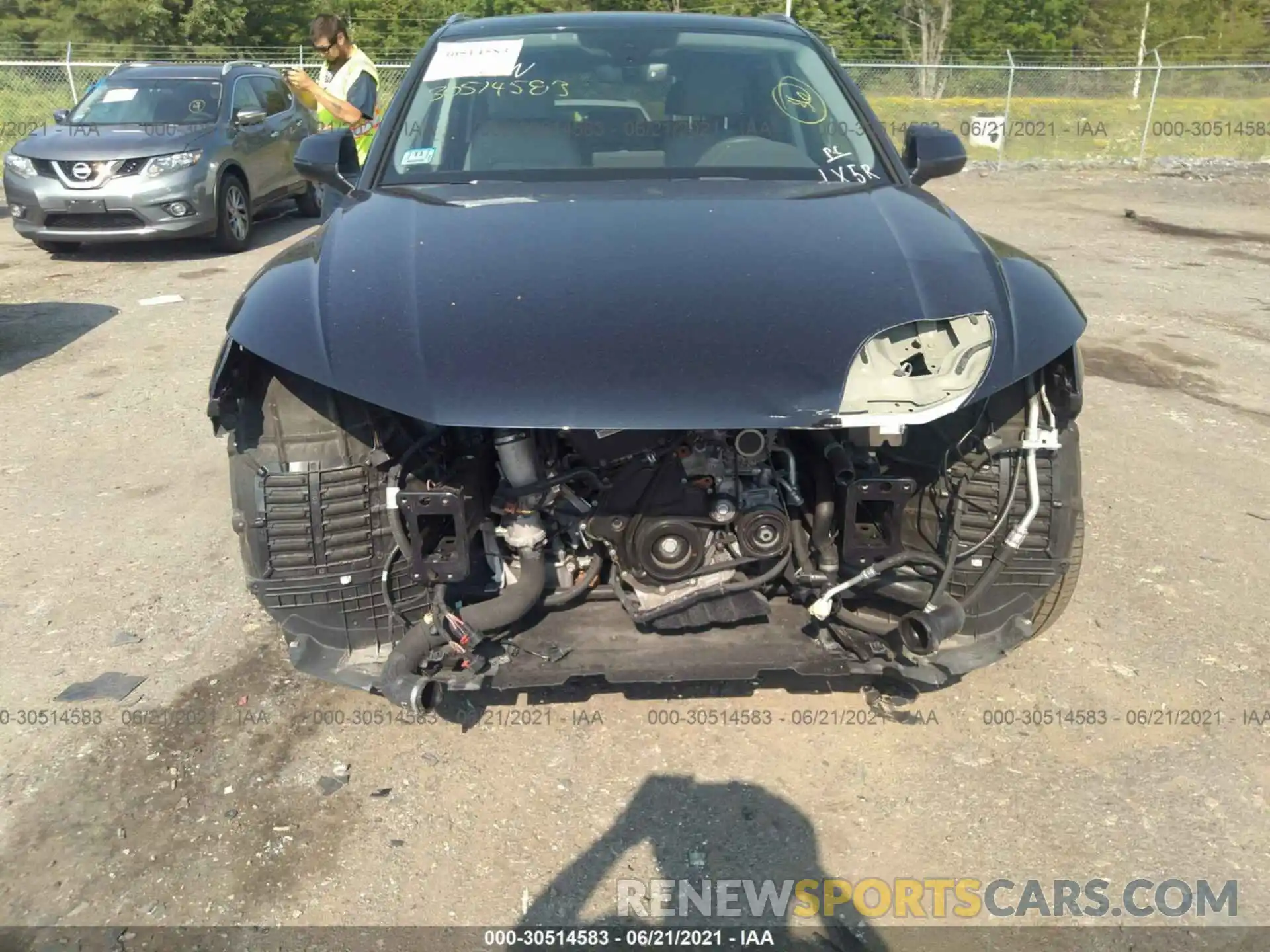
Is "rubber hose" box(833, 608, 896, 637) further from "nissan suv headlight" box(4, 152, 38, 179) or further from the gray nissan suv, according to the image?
"nissan suv headlight" box(4, 152, 38, 179)

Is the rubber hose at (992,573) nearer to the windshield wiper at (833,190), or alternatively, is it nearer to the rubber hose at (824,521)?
the rubber hose at (824,521)

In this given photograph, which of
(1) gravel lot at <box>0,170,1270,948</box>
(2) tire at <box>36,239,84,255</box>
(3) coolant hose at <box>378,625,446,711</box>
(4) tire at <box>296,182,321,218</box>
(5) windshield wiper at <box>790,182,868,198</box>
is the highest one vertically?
(5) windshield wiper at <box>790,182,868,198</box>

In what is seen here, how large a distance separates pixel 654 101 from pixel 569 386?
6.11ft

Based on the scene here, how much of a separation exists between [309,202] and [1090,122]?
16.0 metres

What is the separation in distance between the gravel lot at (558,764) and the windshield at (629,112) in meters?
1.68

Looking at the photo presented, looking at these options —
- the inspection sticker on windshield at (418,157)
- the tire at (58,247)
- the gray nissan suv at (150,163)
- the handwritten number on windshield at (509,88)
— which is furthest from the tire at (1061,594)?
the tire at (58,247)

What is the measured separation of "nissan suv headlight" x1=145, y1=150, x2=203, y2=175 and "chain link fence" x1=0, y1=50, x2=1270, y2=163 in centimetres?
846

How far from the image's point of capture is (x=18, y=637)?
330cm

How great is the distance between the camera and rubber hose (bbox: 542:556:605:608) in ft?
8.52

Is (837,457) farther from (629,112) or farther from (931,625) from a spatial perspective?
(629,112)

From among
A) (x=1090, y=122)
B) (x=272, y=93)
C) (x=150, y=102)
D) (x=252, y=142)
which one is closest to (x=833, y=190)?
(x=252, y=142)

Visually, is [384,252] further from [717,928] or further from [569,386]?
[717,928]

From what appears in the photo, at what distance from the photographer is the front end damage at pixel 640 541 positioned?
95.1 inches

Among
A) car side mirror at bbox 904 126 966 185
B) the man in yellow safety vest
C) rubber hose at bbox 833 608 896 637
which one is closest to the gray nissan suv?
the man in yellow safety vest
